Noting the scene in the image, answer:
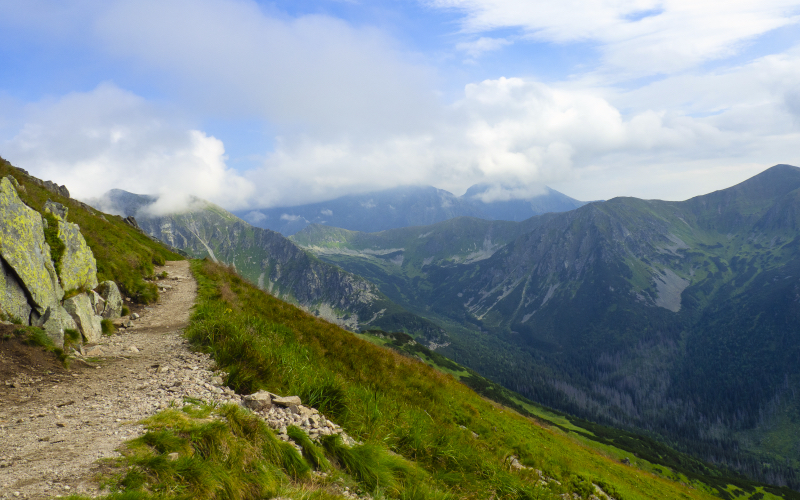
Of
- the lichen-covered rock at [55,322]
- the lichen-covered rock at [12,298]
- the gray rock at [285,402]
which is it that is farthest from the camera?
the lichen-covered rock at [55,322]

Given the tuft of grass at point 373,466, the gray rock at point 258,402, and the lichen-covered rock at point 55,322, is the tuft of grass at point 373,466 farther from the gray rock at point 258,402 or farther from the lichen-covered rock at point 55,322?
the lichen-covered rock at point 55,322

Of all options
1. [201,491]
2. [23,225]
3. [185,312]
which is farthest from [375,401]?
[23,225]

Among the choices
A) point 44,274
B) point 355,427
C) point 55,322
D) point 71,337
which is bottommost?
point 355,427

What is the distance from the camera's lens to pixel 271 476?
247 inches

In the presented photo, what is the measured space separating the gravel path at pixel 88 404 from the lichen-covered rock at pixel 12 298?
2.41 meters

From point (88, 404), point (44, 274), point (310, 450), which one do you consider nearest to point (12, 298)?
point (44, 274)

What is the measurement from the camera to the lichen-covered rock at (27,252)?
12.8 metres

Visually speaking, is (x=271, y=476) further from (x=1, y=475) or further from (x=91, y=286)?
(x=91, y=286)

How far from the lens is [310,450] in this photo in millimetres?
7449

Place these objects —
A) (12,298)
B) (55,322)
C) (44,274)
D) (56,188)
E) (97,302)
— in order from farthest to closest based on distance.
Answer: (56,188), (97,302), (44,274), (55,322), (12,298)

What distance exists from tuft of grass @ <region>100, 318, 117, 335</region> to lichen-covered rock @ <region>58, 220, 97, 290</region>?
2.29 metres

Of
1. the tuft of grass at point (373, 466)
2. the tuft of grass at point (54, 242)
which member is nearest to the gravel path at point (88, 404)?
the tuft of grass at point (373, 466)

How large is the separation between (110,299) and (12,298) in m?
5.58

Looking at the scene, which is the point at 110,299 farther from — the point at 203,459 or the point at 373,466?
the point at 373,466
